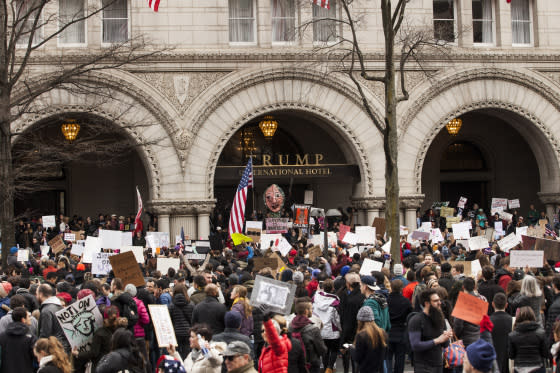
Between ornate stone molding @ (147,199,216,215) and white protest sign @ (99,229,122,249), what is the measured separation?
7.42 m

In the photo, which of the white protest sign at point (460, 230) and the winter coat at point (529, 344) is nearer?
the winter coat at point (529, 344)

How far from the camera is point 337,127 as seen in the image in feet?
101

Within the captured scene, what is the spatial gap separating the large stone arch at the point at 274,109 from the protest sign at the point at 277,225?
2140 millimetres

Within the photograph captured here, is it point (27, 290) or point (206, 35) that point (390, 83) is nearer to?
point (206, 35)

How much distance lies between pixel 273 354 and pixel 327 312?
3903 mm

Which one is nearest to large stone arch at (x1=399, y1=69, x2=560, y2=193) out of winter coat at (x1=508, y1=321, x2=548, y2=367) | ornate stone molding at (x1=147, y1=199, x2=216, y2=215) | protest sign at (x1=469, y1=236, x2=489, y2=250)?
ornate stone molding at (x1=147, y1=199, x2=216, y2=215)

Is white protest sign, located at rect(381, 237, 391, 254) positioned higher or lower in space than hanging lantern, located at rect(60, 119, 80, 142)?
lower

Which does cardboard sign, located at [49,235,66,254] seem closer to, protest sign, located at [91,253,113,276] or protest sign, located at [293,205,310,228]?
protest sign, located at [91,253,113,276]

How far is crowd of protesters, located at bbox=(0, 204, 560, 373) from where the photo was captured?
32.8ft

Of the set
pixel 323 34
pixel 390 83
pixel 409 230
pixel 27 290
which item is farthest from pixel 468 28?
pixel 27 290

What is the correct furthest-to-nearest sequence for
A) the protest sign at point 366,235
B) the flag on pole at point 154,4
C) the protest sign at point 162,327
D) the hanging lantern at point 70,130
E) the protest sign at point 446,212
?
1. the protest sign at point 446,212
2. the hanging lantern at point 70,130
3. the flag on pole at point 154,4
4. the protest sign at point 366,235
5. the protest sign at point 162,327

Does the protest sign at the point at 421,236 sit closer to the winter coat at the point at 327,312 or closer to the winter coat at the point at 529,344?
the winter coat at the point at 327,312

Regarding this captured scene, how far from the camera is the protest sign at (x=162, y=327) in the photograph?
34.4ft

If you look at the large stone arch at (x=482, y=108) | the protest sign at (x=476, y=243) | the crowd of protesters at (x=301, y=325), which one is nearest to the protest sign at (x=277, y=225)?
the large stone arch at (x=482, y=108)
